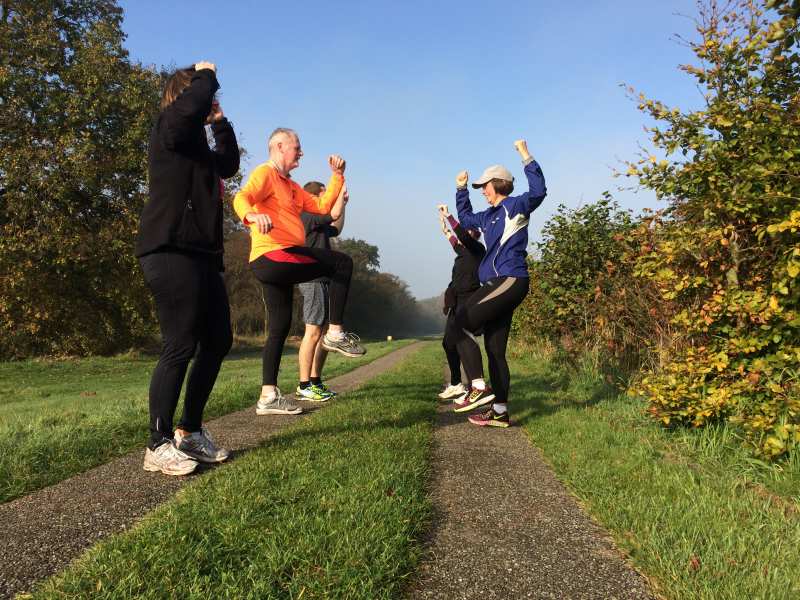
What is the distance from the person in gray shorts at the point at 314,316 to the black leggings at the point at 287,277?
0.64m

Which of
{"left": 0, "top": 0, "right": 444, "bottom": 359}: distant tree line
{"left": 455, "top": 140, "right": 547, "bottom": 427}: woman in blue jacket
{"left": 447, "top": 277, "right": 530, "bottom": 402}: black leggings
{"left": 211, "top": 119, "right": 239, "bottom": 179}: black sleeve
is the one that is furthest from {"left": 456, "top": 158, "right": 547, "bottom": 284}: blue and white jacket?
{"left": 0, "top": 0, "right": 444, "bottom": 359}: distant tree line

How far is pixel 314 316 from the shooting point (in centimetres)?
555

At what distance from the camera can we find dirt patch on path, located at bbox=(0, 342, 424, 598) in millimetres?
1914

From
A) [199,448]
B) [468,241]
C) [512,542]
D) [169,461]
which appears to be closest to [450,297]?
[468,241]

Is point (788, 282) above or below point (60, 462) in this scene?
above

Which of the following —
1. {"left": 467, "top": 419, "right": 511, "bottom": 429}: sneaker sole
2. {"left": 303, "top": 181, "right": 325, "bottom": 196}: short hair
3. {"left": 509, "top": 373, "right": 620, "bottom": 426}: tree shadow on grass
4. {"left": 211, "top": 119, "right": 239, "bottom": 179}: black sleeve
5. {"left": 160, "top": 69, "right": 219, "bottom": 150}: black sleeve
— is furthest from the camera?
{"left": 303, "top": 181, "right": 325, "bottom": 196}: short hair

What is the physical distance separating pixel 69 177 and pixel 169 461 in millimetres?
16446

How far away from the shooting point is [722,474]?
10.2 feet

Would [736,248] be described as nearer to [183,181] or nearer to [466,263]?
[466,263]

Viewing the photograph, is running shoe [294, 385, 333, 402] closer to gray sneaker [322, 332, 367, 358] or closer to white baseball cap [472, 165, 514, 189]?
gray sneaker [322, 332, 367, 358]

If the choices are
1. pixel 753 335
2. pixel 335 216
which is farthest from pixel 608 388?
pixel 335 216

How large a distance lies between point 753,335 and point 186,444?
4006 millimetres

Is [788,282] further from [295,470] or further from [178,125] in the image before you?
[178,125]

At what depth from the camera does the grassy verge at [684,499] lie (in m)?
1.87
